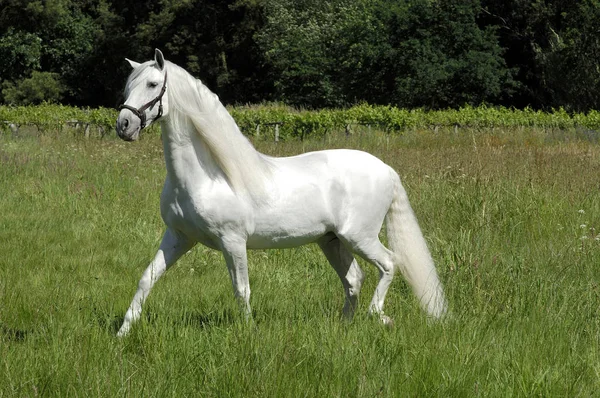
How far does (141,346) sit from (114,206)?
5.65 metres

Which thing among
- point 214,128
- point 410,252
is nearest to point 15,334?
point 214,128

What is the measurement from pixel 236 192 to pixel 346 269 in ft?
3.48

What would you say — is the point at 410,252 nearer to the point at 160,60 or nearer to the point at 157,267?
the point at 157,267

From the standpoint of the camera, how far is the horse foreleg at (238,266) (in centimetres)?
437

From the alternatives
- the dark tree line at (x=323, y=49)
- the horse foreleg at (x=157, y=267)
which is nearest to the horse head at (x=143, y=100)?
the horse foreleg at (x=157, y=267)

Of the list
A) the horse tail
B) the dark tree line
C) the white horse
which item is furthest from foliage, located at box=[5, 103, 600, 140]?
the white horse

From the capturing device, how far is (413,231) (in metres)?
5.23

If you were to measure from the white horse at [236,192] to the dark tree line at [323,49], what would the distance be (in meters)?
29.8

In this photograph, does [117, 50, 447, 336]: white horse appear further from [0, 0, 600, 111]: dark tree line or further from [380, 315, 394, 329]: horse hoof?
[0, 0, 600, 111]: dark tree line

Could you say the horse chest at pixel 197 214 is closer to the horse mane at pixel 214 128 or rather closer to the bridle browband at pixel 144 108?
the horse mane at pixel 214 128

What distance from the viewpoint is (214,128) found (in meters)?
4.43

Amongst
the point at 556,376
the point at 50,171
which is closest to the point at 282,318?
the point at 556,376

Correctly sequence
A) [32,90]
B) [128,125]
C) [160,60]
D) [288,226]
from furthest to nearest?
[32,90] < [288,226] < [160,60] < [128,125]

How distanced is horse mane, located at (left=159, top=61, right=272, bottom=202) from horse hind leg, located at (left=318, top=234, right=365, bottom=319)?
821mm
